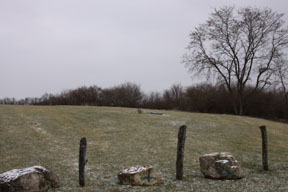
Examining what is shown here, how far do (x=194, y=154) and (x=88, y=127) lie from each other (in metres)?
10.8

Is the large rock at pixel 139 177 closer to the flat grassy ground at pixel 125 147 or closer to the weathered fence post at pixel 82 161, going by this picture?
the flat grassy ground at pixel 125 147

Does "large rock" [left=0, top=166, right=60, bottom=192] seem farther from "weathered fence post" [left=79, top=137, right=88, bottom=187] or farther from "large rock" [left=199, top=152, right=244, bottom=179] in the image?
"large rock" [left=199, top=152, right=244, bottom=179]

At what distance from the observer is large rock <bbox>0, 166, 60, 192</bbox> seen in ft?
24.4

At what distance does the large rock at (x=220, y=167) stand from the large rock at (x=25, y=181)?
6.00 metres

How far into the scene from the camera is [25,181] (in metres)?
7.55

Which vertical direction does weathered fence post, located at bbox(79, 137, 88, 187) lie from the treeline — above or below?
below

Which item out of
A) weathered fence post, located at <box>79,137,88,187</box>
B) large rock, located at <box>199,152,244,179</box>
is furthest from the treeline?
weathered fence post, located at <box>79,137,88,187</box>

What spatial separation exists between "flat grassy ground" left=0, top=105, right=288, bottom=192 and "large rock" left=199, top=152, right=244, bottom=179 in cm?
37

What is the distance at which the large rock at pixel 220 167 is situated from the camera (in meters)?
10.0

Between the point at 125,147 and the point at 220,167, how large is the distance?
758 cm

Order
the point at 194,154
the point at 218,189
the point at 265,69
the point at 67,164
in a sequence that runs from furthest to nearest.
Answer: the point at 265,69 → the point at 194,154 → the point at 67,164 → the point at 218,189

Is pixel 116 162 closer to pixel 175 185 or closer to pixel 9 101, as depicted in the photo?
pixel 175 185

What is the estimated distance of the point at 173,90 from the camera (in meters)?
86.7

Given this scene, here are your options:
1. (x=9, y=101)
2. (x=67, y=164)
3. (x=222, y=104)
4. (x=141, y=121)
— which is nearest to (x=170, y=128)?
(x=141, y=121)
